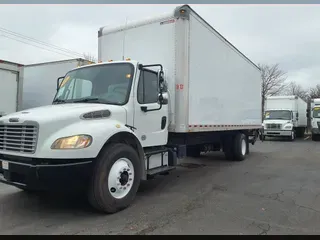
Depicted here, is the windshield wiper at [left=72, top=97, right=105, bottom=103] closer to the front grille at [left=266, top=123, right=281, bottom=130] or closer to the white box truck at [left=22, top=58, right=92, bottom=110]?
the white box truck at [left=22, top=58, right=92, bottom=110]

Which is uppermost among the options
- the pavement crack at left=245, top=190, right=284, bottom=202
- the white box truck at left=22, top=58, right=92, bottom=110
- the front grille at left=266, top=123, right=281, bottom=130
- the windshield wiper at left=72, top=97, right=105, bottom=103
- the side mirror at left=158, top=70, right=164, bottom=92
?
the white box truck at left=22, top=58, right=92, bottom=110

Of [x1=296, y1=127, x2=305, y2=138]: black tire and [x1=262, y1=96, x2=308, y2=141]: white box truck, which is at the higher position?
[x1=262, y1=96, x2=308, y2=141]: white box truck

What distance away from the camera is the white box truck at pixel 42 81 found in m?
13.2

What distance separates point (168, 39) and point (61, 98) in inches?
106

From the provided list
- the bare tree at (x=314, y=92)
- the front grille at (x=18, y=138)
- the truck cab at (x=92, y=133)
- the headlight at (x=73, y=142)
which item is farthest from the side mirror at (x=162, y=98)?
the bare tree at (x=314, y=92)

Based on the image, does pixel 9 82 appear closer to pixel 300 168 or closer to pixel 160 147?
pixel 160 147

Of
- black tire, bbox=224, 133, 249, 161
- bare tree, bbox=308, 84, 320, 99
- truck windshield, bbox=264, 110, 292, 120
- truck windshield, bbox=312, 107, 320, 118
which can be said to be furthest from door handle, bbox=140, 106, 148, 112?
bare tree, bbox=308, 84, 320, 99

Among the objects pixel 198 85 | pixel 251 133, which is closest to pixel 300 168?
pixel 251 133

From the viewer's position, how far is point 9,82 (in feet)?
38.4

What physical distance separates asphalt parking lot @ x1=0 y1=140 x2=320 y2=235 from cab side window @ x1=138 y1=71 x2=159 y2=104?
6.35 feet

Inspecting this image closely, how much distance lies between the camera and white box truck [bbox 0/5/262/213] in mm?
4359

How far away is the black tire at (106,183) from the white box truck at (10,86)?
840 centimetres

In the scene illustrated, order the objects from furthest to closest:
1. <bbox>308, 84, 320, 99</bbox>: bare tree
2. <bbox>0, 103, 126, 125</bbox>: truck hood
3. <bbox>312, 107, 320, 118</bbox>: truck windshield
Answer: <bbox>308, 84, 320, 99</bbox>: bare tree < <bbox>312, 107, 320, 118</bbox>: truck windshield < <bbox>0, 103, 126, 125</bbox>: truck hood

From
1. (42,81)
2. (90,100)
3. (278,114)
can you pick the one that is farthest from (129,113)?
(278,114)
